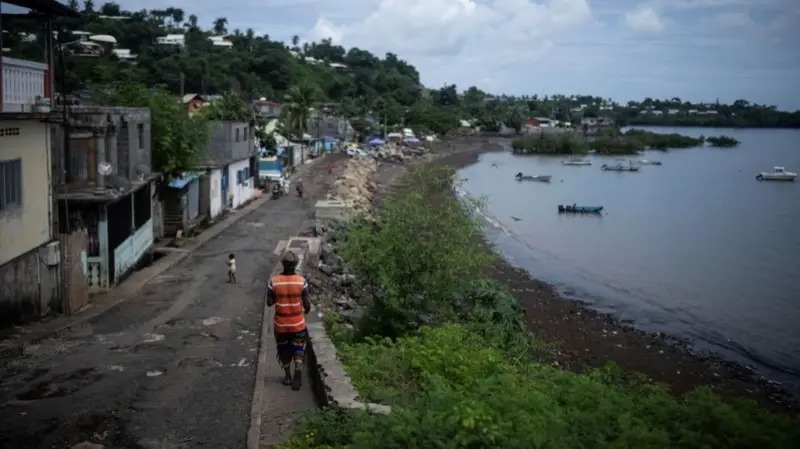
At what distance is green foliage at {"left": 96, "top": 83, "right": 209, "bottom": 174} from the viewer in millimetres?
24406

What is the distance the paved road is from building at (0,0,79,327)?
4.16ft

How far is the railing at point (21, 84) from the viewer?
Answer: 1312cm

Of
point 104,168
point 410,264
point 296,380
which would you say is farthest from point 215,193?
point 296,380

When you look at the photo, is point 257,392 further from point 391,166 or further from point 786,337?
point 391,166

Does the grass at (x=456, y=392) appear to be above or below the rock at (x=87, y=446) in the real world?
above

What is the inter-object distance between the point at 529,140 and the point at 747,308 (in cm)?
9757

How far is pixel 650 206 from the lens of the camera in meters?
63.8

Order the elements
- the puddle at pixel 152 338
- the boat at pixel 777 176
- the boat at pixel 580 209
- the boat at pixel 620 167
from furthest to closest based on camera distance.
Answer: the boat at pixel 620 167
the boat at pixel 777 176
the boat at pixel 580 209
the puddle at pixel 152 338

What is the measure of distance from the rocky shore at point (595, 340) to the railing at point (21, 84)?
277 inches

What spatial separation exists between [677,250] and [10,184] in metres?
37.3

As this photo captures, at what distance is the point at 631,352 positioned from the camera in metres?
23.0

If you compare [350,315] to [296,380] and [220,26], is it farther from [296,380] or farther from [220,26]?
[220,26]

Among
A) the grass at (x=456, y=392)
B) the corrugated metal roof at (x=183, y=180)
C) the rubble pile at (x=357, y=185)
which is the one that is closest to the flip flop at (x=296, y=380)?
the grass at (x=456, y=392)

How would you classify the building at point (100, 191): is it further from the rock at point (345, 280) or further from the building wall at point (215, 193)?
the building wall at point (215, 193)
